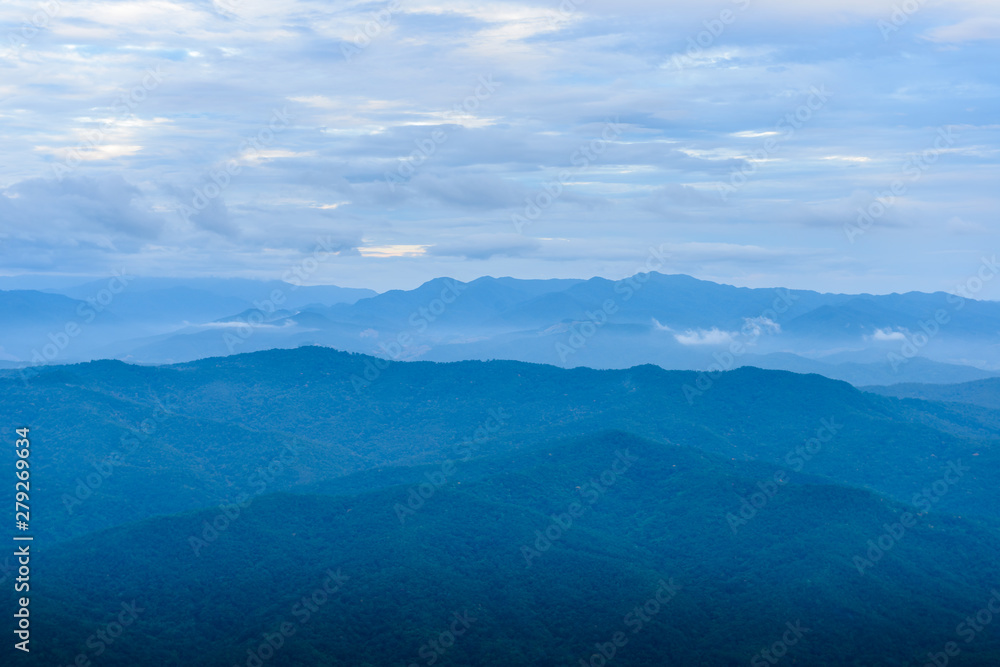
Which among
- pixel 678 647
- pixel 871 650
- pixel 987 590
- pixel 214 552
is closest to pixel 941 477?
pixel 987 590

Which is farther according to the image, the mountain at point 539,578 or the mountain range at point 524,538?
the mountain range at point 524,538

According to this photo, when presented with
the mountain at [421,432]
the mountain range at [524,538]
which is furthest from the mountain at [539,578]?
the mountain at [421,432]

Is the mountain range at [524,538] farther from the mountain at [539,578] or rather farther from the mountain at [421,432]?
the mountain at [421,432]

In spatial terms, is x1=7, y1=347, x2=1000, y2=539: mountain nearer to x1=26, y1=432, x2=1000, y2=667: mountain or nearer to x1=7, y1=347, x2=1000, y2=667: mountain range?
x1=7, y1=347, x2=1000, y2=667: mountain range

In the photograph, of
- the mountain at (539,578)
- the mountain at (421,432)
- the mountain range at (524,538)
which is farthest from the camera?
the mountain at (421,432)

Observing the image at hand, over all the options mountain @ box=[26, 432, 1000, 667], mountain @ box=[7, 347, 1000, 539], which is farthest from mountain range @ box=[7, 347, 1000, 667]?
mountain @ box=[7, 347, 1000, 539]

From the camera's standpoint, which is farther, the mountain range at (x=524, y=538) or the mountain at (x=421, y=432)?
the mountain at (x=421, y=432)

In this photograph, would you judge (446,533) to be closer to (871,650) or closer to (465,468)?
(465,468)

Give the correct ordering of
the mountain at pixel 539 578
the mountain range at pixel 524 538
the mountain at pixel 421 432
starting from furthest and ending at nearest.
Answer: the mountain at pixel 421 432 → the mountain range at pixel 524 538 → the mountain at pixel 539 578

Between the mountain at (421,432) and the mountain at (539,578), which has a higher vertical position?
the mountain at (539,578)

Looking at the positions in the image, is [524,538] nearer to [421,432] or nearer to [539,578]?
[539,578]

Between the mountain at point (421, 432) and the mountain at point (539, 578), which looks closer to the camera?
the mountain at point (539, 578)
